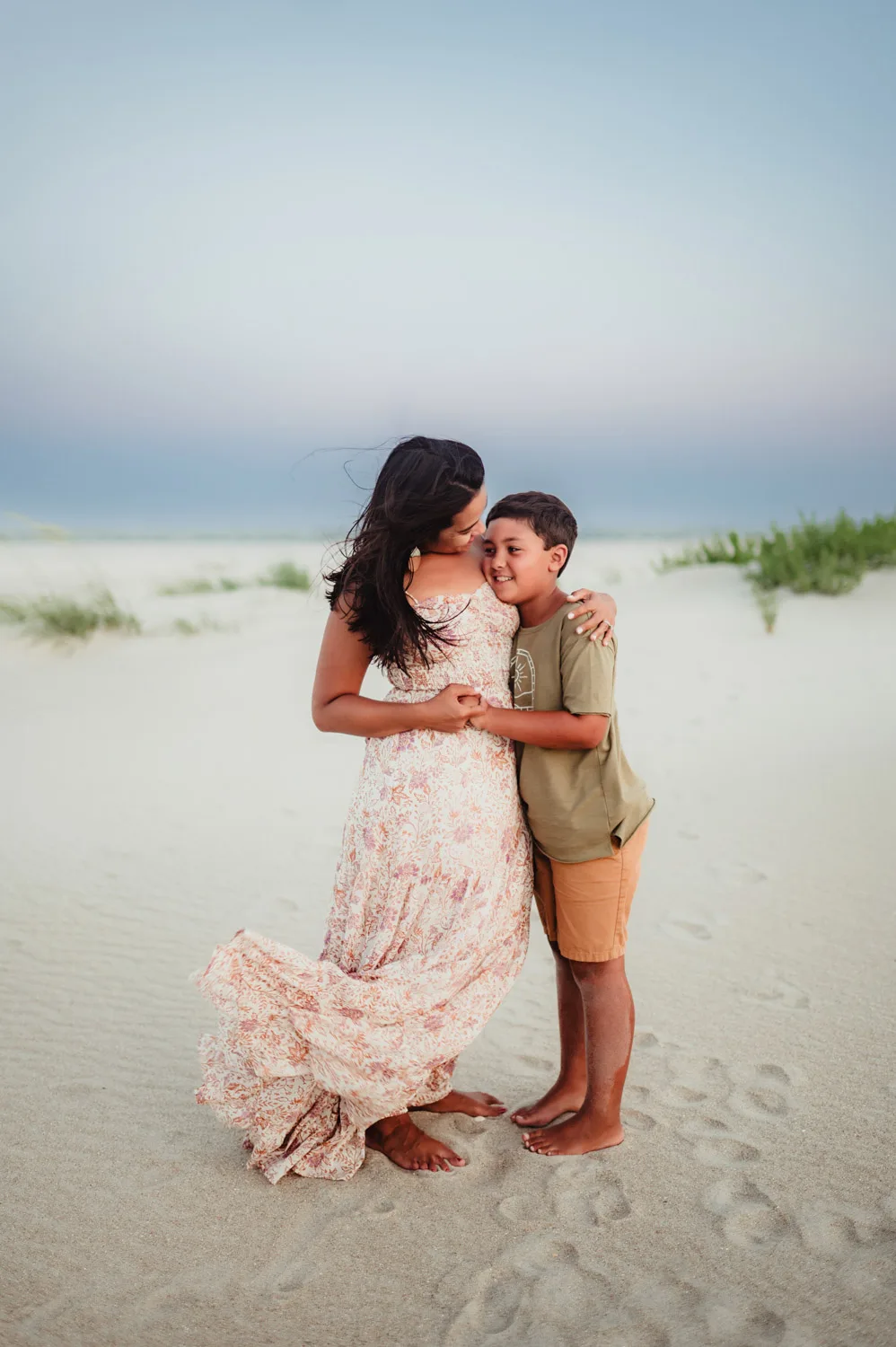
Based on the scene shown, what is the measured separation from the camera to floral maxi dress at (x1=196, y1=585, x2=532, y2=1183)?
279 centimetres

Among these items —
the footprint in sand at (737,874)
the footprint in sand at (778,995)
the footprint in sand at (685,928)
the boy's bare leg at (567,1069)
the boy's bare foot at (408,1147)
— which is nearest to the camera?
the boy's bare foot at (408,1147)

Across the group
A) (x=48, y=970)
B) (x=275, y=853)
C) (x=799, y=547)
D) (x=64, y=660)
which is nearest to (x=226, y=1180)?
(x=48, y=970)

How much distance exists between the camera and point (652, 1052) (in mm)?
3846

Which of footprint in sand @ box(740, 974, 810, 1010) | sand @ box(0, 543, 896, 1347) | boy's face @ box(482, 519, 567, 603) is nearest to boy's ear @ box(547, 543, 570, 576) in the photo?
boy's face @ box(482, 519, 567, 603)

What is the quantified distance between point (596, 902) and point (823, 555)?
9.88 m

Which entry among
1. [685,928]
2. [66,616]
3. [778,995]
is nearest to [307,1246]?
[778,995]

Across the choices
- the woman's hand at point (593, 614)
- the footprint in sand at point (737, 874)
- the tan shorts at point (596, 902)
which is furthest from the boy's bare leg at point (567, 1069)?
the footprint in sand at point (737, 874)

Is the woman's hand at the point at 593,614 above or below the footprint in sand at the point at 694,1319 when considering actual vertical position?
above

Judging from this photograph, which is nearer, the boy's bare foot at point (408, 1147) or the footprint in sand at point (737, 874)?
the boy's bare foot at point (408, 1147)

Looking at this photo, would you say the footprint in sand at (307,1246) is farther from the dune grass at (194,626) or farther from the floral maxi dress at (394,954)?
the dune grass at (194,626)

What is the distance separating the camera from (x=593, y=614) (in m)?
2.84

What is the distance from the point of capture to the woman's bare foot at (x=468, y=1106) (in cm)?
339

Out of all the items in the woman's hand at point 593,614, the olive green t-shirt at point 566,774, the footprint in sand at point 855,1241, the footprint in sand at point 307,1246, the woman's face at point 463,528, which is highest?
the woman's face at point 463,528

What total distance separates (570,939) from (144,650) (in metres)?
9.10
